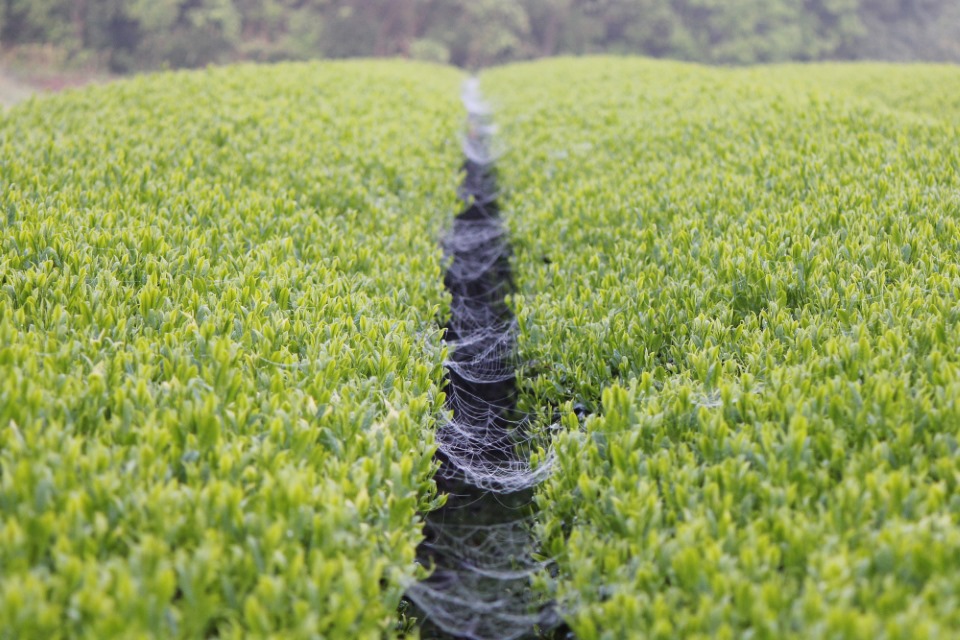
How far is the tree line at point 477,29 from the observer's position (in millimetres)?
Answer: 32250

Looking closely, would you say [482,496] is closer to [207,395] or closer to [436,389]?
[436,389]

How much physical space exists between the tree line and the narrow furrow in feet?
101

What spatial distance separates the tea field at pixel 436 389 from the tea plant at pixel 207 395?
16 millimetres

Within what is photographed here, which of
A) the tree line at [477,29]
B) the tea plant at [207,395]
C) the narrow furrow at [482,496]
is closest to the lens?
the tea plant at [207,395]

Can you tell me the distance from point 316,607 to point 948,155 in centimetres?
673

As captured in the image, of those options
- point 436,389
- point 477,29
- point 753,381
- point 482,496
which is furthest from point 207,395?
point 477,29

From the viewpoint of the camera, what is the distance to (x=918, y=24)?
39875mm

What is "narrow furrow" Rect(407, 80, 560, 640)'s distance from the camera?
2.82 meters

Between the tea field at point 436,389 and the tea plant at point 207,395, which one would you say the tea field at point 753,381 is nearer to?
the tea field at point 436,389

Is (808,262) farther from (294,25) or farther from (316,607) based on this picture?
(294,25)

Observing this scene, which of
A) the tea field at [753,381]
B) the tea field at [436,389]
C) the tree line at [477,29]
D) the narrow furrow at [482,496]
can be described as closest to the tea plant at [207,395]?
the tea field at [436,389]

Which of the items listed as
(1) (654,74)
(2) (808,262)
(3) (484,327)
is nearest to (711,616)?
(2) (808,262)

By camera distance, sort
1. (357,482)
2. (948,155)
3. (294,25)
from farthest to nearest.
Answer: (294,25) → (948,155) → (357,482)

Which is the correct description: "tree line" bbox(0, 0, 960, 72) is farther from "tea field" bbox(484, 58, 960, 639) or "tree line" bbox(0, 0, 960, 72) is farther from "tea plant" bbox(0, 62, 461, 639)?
"tea plant" bbox(0, 62, 461, 639)
